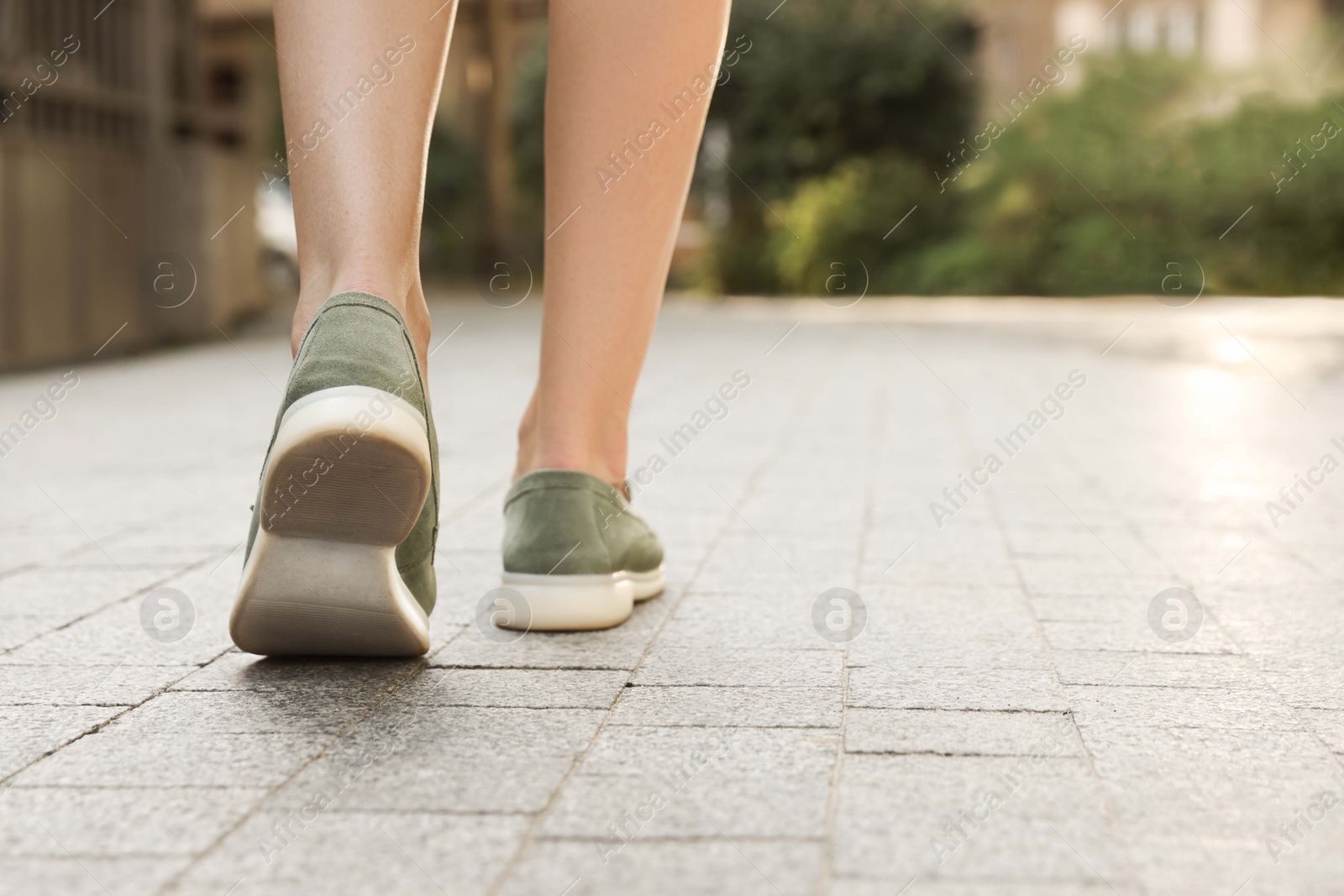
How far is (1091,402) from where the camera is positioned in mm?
5832

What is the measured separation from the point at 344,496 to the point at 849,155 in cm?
2155

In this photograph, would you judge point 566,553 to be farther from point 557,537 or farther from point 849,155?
point 849,155

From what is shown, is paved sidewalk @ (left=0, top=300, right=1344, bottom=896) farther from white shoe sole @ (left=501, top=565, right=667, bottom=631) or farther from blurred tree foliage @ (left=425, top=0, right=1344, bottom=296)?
blurred tree foliage @ (left=425, top=0, right=1344, bottom=296)

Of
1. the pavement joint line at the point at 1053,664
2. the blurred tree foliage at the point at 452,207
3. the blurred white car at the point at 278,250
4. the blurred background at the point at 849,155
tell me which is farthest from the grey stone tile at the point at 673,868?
the blurred white car at the point at 278,250

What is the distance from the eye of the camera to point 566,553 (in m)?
1.78

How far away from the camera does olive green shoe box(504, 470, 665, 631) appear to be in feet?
5.87

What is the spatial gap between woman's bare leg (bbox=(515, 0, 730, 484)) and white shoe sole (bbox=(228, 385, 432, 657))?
1.38 feet

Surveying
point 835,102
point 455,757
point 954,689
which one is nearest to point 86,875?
point 455,757

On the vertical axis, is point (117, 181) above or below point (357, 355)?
above

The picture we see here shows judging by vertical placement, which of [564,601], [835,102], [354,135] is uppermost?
[835,102]

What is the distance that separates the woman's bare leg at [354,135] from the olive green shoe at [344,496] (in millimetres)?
69

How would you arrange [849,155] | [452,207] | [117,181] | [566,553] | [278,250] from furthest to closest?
1. [452,207]
2. [849,155]
3. [278,250]
4. [117,181]
5. [566,553]

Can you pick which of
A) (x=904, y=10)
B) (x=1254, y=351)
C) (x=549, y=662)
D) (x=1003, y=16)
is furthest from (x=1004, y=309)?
(x=549, y=662)

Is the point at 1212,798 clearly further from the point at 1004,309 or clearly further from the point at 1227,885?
the point at 1004,309
